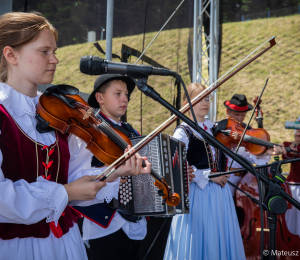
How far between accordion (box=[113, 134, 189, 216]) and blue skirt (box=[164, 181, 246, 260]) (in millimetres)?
510

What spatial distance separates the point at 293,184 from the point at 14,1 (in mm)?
3830

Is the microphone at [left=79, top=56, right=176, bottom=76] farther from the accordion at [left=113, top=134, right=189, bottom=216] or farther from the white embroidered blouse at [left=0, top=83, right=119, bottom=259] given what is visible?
the accordion at [left=113, top=134, right=189, bottom=216]

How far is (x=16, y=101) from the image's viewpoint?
4.41ft

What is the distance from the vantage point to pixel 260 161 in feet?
11.7

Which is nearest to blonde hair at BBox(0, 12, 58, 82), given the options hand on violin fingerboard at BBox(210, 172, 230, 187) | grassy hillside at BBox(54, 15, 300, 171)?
hand on violin fingerboard at BBox(210, 172, 230, 187)

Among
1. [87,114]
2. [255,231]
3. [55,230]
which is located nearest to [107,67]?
[87,114]

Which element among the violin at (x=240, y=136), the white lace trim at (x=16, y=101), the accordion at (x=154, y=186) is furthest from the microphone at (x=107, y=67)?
the violin at (x=240, y=136)

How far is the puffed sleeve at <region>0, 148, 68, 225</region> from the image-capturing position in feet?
3.57

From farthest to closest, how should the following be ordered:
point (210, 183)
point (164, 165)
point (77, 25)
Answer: point (210, 183) < point (77, 25) < point (164, 165)

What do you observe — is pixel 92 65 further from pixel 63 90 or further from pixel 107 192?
pixel 107 192

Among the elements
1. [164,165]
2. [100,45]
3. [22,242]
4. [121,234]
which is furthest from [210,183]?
[22,242]

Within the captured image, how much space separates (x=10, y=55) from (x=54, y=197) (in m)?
0.65

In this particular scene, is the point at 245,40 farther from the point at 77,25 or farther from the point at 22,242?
the point at 22,242

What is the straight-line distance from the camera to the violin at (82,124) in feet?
4.73
